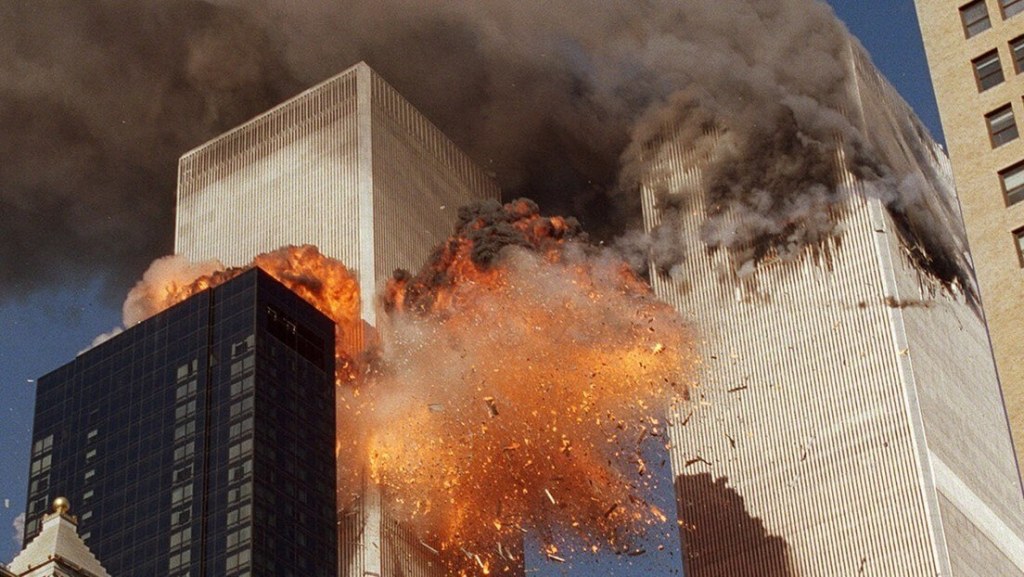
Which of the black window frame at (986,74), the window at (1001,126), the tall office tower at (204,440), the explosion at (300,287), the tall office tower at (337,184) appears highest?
the tall office tower at (337,184)

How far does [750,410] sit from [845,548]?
16.3 m

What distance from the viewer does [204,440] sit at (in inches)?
5787

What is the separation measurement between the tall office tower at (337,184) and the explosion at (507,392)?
20.5ft

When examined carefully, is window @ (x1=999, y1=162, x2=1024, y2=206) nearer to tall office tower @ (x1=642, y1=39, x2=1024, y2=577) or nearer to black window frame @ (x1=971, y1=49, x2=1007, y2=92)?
black window frame @ (x1=971, y1=49, x2=1007, y2=92)

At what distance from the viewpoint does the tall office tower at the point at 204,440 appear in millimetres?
141250

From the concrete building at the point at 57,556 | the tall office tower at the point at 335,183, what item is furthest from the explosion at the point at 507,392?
the concrete building at the point at 57,556

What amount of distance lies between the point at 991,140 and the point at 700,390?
10968 cm

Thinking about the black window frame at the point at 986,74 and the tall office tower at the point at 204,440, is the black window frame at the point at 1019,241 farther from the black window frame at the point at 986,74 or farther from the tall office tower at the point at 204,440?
the tall office tower at the point at 204,440

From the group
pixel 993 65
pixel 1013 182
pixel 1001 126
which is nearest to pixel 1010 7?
pixel 993 65

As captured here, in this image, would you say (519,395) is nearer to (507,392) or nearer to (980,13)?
(507,392)

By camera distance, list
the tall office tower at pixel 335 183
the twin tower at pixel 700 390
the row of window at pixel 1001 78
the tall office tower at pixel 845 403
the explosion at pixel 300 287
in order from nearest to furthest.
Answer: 1. the row of window at pixel 1001 78
2. the twin tower at pixel 700 390
3. the tall office tower at pixel 845 403
4. the explosion at pixel 300 287
5. the tall office tower at pixel 335 183

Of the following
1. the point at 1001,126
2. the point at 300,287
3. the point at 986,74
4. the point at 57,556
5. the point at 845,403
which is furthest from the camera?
the point at 300,287

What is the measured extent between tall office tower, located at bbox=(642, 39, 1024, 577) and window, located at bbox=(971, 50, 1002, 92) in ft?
300

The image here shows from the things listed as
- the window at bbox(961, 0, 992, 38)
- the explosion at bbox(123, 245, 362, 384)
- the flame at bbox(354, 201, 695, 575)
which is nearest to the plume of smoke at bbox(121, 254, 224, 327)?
the explosion at bbox(123, 245, 362, 384)
